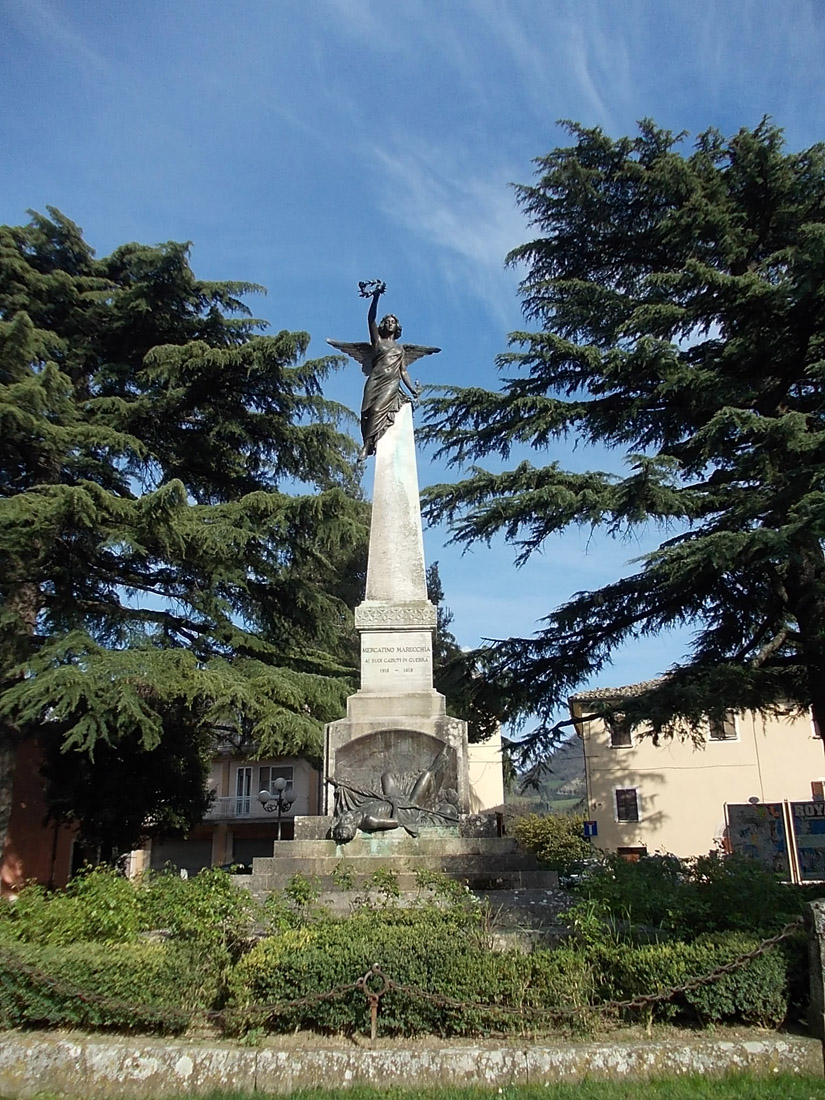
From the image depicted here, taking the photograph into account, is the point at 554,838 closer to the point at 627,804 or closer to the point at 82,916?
the point at 82,916

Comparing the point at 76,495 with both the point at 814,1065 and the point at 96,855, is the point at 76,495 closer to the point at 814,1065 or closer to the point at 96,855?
the point at 96,855

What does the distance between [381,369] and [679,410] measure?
16.1ft

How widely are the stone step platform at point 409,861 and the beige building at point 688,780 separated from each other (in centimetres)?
2216

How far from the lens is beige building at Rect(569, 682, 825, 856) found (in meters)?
29.7

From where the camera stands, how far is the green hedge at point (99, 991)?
16.2ft

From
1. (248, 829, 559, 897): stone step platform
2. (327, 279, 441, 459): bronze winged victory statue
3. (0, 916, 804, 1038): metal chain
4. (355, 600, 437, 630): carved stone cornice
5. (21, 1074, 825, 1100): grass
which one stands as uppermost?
(327, 279, 441, 459): bronze winged victory statue

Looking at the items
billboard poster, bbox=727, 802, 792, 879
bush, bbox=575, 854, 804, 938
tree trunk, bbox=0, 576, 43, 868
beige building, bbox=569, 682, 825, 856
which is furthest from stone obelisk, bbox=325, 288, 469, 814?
beige building, bbox=569, 682, 825, 856

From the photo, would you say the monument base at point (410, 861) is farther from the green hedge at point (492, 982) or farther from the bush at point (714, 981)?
the bush at point (714, 981)

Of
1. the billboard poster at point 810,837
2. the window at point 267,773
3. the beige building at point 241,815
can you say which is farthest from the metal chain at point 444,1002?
the window at point 267,773

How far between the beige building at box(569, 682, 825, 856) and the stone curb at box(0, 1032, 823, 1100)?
1002 inches

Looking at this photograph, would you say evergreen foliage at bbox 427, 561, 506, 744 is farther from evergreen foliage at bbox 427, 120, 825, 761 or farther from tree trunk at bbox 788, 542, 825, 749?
tree trunk at bbox 788, 542, 825, 749

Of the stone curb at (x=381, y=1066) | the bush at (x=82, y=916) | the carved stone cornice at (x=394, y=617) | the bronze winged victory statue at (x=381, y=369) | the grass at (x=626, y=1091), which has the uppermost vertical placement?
the bronze winged victory statue at (x=381, y=369)

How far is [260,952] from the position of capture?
4.99 m

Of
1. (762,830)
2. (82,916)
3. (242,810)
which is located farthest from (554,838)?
(242,810)
